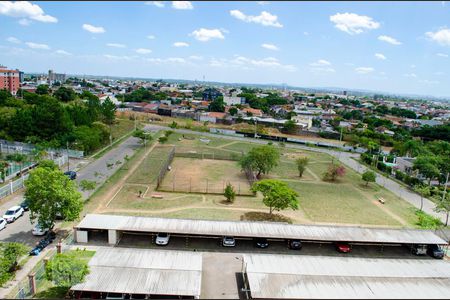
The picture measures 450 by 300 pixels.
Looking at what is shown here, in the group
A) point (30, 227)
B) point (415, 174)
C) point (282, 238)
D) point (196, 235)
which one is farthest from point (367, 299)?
point (415, 174)

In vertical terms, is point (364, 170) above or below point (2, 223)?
above

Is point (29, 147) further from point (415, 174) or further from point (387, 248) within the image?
point (415, 174)

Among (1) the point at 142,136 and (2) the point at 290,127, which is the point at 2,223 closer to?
(1) the point at 142,136

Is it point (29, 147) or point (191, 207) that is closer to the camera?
point (191, 207)

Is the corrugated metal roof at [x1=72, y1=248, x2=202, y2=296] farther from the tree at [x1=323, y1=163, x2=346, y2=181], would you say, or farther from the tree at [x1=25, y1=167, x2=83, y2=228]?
the tree at [x1=323, y1=163, x2=346, y2=181]

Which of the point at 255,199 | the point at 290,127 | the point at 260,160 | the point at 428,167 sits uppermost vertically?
the point at 290,127

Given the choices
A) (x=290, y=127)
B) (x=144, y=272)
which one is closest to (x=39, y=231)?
(x=144, y=272)

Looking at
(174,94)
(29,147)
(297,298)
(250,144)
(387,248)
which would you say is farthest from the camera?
(174,94)
